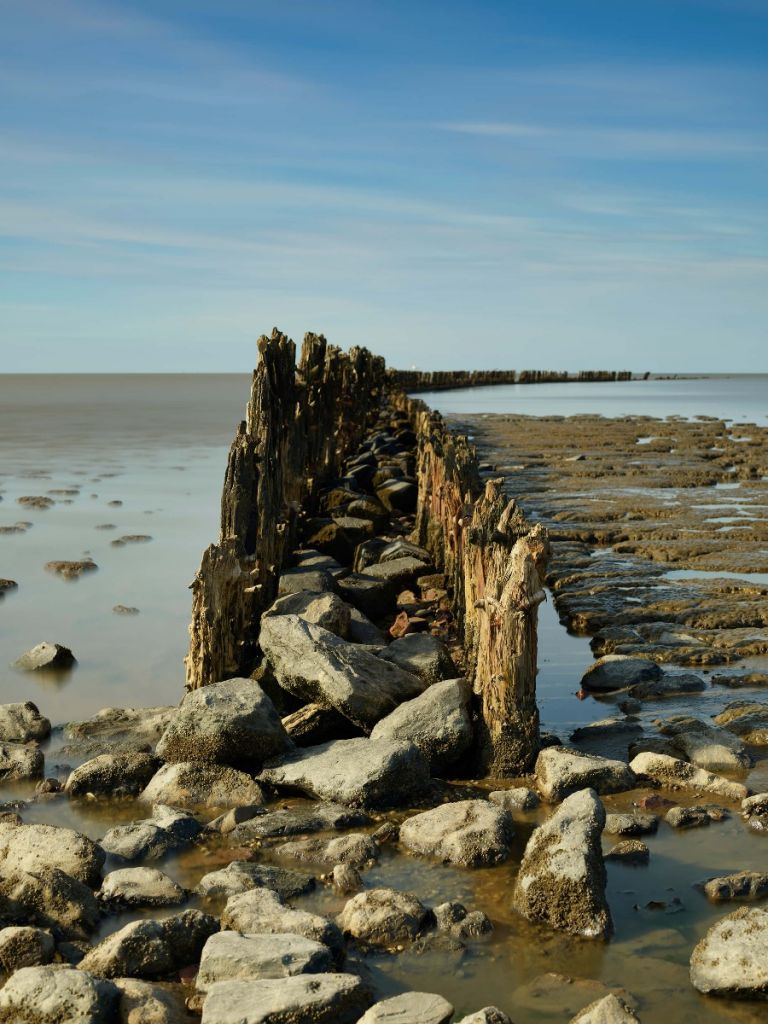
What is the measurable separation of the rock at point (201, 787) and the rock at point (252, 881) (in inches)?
40.6

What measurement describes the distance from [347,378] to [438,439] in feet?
27.7

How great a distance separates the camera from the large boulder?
23.3 feet

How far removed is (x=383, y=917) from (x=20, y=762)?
3.20 metres

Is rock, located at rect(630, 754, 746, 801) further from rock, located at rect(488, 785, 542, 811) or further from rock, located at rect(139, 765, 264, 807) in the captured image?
rock, located at rect(139, 765, 264, 807)

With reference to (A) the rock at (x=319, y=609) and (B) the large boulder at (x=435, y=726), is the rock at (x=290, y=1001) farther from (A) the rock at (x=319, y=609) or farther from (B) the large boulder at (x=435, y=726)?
(A) the rock at (x=319, y=609)

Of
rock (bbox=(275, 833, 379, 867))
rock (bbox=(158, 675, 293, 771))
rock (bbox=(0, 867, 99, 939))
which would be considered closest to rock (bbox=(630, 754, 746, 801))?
rock (bbox=(275, 833, 379, 867))

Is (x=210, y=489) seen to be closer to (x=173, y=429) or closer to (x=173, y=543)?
(x=173, y=543)

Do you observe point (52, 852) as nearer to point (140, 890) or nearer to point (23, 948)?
point (140, 890)

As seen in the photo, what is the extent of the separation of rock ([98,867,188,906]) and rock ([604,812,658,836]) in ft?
7.81

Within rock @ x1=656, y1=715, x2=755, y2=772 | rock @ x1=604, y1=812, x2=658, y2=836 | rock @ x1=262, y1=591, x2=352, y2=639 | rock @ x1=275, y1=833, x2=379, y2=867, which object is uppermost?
rock @ x1=262, y1=591, x2=352, y2=639

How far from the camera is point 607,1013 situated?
4199 millimetres

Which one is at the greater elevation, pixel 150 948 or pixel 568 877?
pixel 568 877

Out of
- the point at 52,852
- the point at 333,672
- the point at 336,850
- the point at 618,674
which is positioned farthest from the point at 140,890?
A: the point at 618,674

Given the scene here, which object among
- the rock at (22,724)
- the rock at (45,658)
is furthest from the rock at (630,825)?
the rock at (45,658)
